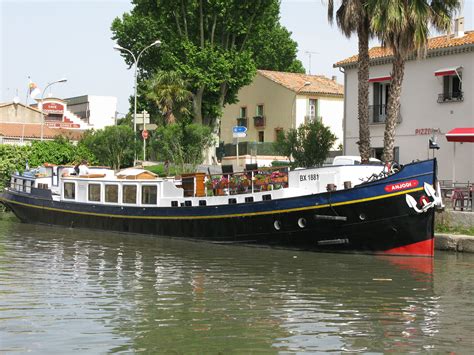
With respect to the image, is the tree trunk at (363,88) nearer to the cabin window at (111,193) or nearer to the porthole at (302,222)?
the porthole at (302,222)

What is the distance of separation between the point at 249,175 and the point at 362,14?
7.59 metres

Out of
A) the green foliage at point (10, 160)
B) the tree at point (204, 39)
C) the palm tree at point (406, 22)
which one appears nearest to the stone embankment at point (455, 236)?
the palm tree at point (406, 22)

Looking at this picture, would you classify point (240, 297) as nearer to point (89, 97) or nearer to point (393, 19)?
point (393, 19)

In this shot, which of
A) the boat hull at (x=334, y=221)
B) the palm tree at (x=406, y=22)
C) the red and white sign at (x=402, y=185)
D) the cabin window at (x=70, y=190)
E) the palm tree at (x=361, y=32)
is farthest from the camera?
the cabin window at (x=70, y=190)

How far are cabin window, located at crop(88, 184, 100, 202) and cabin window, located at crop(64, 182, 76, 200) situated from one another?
978mm

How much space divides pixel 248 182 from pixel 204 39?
1157 inches

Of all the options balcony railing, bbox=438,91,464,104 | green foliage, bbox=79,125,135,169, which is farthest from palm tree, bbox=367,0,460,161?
green foliage, bbox=79,125,135,169

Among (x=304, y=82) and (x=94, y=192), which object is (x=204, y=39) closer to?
(x=304, y=82)

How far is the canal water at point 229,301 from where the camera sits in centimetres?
1062

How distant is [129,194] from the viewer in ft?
87.7

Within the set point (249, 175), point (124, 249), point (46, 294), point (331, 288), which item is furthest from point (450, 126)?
point (46, 294)

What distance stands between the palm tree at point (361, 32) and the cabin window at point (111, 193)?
28.2ft

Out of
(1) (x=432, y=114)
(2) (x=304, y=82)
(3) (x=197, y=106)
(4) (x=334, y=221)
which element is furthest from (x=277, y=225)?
(2) (x=304, y=82)

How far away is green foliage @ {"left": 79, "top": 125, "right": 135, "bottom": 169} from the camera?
1841 inches
